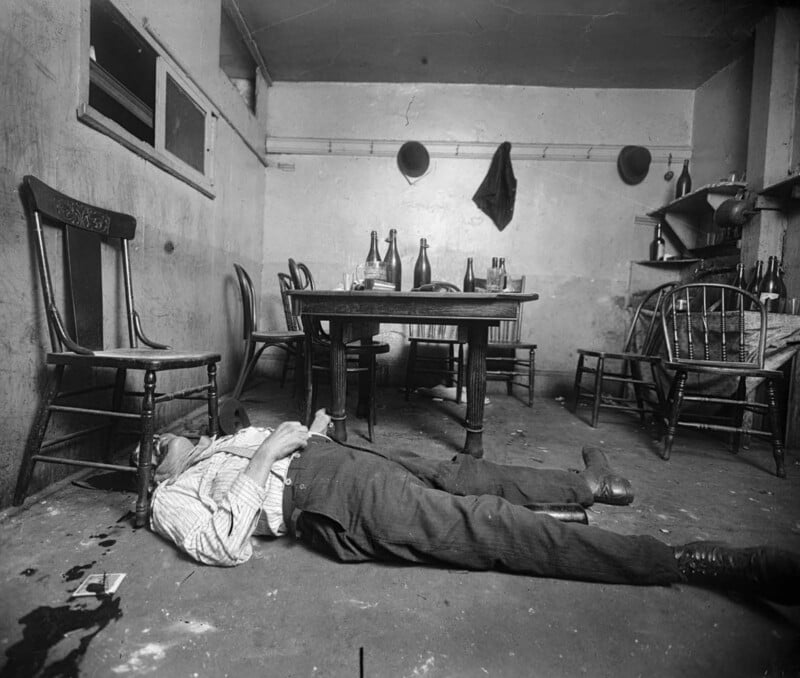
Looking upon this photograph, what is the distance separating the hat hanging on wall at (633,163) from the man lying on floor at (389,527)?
4056 millimetres

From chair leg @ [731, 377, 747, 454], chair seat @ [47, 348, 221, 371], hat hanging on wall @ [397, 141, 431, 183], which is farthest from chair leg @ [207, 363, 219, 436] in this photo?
hat hanging on wall @ [397, 141, 431, 183]

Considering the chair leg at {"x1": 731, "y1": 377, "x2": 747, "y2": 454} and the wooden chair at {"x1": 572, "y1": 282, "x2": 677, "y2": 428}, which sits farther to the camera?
the wooden chair at {"x1": 572, "y1": 282, "x2": 677, "y2": 428}

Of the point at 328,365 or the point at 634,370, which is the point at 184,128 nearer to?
the point at 328,365

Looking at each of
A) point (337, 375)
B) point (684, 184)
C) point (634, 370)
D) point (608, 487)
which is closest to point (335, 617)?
point (608, 487)

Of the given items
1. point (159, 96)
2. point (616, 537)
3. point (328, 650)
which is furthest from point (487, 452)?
point (159, 96)

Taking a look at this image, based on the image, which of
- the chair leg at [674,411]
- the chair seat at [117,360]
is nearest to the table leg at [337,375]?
the chair seat at [117,360]

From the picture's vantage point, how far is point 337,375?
2.09 meters

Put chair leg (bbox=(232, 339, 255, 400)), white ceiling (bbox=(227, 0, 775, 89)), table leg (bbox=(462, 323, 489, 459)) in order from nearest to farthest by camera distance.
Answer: table leg (bbox=(462, 323, 489, 459))
chair leg (bbox=(232, 339, 255, 400))
white ceiling (bbox=(227, 0, 775, 89))

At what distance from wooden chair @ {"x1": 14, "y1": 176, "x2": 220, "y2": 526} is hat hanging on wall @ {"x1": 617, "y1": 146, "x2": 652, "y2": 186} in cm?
425

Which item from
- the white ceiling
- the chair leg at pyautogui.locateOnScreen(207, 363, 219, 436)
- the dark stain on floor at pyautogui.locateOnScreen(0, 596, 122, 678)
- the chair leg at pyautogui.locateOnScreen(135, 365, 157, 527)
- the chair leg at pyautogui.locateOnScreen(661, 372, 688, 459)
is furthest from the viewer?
the white ceiling

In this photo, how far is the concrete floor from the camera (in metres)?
0.87

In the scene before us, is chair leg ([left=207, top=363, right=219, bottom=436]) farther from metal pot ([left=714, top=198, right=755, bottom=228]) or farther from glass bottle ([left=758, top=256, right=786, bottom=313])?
metal pot ([left=714, top=198, right=755, bottom=228])

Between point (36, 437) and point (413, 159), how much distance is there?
3836mm

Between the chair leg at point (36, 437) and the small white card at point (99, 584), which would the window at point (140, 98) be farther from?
the small white card at point (99, 584)
